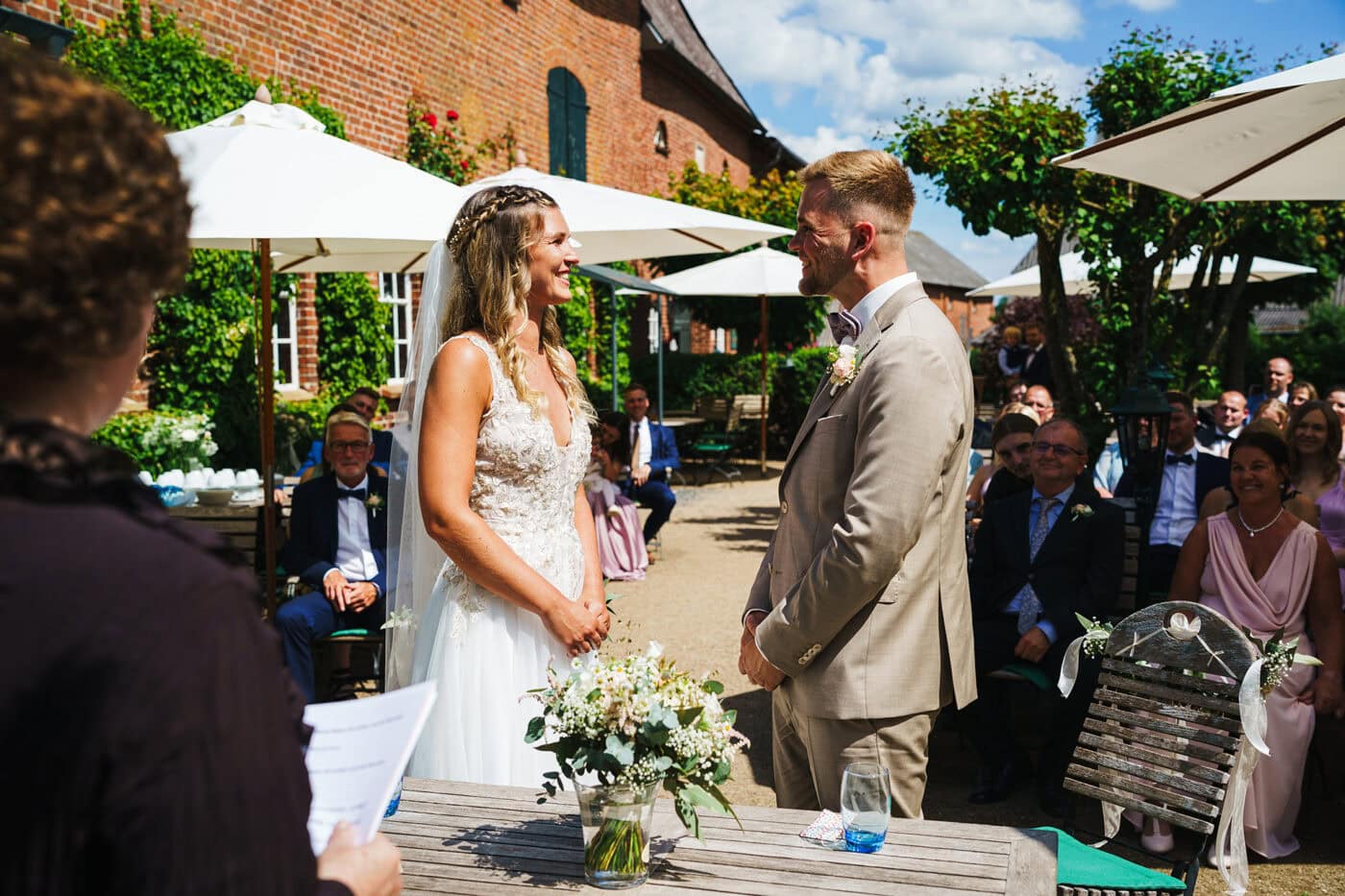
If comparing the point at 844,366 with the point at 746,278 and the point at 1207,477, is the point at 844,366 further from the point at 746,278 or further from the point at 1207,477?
the point at 746,278

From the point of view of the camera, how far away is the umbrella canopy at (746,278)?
14.2 m

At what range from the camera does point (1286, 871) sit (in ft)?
13.5

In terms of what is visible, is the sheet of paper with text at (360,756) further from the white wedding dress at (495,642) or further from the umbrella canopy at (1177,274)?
the umbrella canopy at (1177,274)

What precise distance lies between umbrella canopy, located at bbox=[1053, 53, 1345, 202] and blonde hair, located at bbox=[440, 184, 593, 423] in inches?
96.2

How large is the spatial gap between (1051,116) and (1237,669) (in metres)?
7.11

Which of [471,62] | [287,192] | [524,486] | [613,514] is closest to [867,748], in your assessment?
[524,486]

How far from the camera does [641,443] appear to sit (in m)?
10.4

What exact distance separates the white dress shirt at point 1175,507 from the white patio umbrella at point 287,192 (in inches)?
176

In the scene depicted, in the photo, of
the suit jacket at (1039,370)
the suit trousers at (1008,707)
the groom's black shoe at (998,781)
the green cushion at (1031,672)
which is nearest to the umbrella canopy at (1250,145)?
the suit trousers at (1008,707)

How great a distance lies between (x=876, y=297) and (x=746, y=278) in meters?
11.8

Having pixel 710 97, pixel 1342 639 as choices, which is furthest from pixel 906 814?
pixel 710 97

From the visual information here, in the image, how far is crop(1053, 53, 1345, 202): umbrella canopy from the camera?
393 centimetres

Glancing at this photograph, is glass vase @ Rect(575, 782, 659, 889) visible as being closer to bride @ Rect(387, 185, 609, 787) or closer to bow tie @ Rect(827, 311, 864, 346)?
bride @ Rect(387, 185, 609, 787)

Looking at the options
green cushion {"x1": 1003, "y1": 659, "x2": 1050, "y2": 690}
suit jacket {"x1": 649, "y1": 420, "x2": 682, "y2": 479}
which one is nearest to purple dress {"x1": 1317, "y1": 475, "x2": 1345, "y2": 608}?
green cushion {"x1": 1003, "y1": 659, "x2": 1050, "y2": 690}
